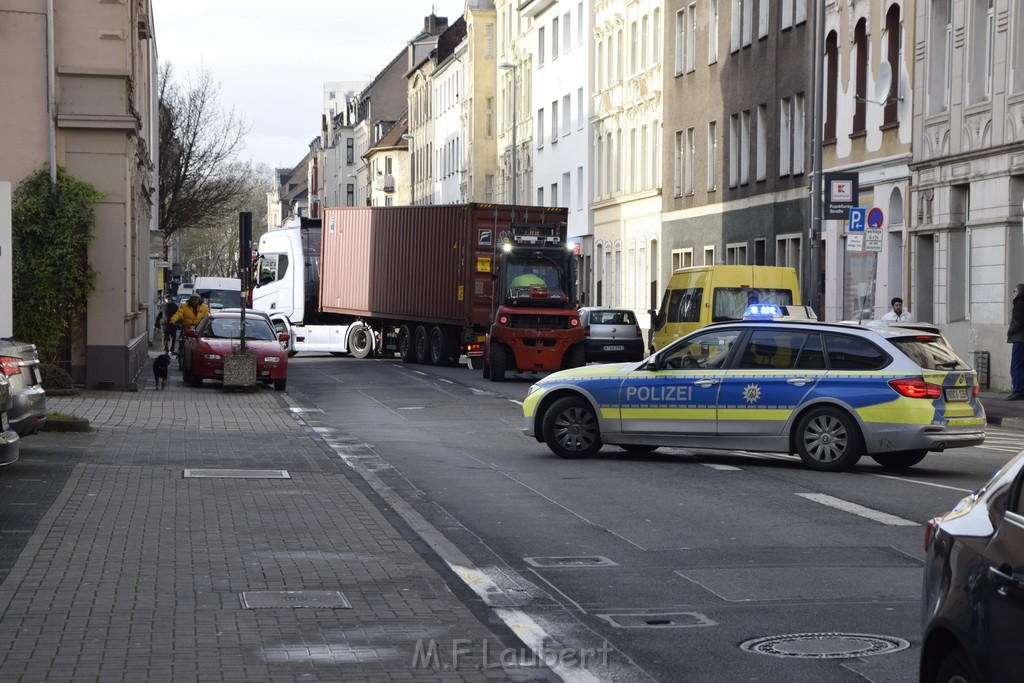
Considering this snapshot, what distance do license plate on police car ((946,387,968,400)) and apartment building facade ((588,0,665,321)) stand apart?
39576 mm

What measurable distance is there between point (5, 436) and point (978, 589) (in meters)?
9.57

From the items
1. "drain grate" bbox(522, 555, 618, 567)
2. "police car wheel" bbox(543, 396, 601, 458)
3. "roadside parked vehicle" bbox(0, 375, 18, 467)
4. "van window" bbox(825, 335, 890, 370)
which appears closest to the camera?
"drain grate" bbox(522, 555, 618, 567)

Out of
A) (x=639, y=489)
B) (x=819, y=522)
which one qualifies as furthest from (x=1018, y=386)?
(x=819, y=522)

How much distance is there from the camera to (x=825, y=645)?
7.61 metres

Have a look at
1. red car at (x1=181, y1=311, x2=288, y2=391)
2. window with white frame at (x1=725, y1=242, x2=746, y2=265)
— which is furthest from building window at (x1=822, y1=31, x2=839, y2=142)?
red car at (x1=181, y1=311, x2=288, y2=391)

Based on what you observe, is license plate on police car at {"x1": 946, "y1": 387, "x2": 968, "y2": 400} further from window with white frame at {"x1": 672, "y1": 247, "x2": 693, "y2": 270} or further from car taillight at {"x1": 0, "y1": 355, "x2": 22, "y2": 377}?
window with white frame at {"x1": 672, "y1": 247, "x2": 693, "y2": 270}

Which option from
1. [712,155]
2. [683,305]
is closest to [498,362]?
[683,305]

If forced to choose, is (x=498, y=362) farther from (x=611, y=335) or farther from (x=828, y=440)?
(x=828, y=440)

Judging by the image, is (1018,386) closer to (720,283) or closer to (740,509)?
(720,283)

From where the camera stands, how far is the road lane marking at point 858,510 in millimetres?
11961

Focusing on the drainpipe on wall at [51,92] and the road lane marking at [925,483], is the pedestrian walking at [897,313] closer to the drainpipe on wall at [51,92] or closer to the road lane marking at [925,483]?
the road lane marking at [925,483]

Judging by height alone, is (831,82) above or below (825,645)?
above

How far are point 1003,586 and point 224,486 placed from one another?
33.8 feet

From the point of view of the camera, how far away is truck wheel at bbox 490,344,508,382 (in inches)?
1355
